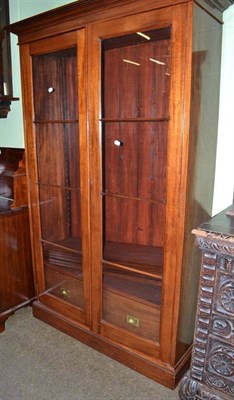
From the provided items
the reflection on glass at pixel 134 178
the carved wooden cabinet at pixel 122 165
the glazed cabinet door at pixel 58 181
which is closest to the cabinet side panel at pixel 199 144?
the carved wooden cabinet at pixel 122 165

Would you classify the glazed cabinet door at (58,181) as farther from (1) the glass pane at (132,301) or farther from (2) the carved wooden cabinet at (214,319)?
(2) the carved wooden cabinet at (214,319)

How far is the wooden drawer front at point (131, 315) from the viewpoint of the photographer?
175 cm

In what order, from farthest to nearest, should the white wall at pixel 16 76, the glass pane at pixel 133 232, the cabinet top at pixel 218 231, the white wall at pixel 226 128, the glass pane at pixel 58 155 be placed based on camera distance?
the white wall at pixel 16 76 → the glass pane at pixel 58 155 → the glass pane at pixel 133 232 → the white wall at pixel 226 128 → the cabinet top at pixel 218 231

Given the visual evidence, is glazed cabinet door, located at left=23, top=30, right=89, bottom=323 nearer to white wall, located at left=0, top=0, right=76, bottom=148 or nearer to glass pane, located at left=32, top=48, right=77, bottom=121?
glass pane, located at left=32, top=48, right=77, bottom=121

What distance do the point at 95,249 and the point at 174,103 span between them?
93 cm

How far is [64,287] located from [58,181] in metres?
0.72

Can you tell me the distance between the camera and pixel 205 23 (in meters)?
1.40

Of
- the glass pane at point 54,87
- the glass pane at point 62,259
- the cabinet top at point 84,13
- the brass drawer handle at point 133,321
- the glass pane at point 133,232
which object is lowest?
the brass drawer handle at point 133,321

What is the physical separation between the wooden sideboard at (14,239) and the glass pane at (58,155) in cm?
22

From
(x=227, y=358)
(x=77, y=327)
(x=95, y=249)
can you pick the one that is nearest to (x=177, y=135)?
(x=95, y=249)

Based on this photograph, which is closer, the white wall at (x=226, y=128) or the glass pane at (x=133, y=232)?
the white wall at (x=226, y=128)

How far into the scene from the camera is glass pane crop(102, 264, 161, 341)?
175cm

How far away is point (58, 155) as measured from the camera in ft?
A: 6.84

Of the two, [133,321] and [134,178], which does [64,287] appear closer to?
[133,321]
